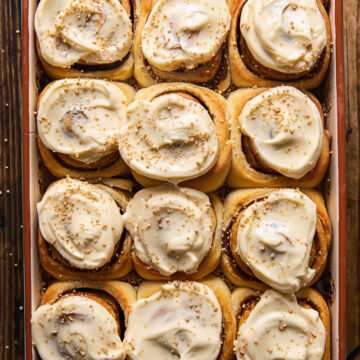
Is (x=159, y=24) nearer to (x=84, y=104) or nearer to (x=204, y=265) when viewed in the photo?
(x=84, y=104)

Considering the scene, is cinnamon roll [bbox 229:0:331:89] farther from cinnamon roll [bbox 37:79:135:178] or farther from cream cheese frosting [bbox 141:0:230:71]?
cinnamon roll [bbox 37:79:135:178]

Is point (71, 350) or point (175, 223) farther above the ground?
point (175, 223)

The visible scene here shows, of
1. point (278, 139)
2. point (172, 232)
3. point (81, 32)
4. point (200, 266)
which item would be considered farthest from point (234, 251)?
point (81, 32)

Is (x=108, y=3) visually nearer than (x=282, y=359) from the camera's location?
No

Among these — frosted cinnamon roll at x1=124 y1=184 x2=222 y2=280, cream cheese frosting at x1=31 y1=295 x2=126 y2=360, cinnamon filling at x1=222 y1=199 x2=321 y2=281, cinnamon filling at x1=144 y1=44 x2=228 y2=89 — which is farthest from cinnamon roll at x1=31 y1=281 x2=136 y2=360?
cinnamon filling at x1=144 y1=44 x2=228 y2=89

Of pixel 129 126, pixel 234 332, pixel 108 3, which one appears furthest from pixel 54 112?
pixel 234 332

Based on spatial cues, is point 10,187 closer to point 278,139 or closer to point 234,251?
point 234,251
